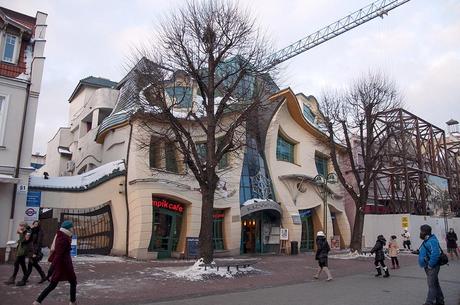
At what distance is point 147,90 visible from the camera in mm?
16578

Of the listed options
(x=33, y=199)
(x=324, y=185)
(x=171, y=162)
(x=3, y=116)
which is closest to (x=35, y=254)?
(x=33, y=199)

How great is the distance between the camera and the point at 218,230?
2520 cm

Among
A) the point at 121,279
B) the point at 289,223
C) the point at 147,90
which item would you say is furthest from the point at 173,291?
the point at 289,223

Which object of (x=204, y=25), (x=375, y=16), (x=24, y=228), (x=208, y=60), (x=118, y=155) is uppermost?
(x=375, y=16)

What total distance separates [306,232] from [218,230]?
385 inches

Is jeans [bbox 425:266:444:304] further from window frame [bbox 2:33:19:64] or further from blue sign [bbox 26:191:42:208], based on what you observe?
window frame [bbox 2:33:19:64]

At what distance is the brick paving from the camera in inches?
393

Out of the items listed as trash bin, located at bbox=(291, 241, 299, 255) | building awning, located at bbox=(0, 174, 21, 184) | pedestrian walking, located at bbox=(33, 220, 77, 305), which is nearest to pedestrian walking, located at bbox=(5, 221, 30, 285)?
pedestrian walking, located at bbox=(33, 220, 77, 305)

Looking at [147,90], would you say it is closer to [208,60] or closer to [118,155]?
[208,60]

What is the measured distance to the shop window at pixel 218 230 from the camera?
25.0 metres

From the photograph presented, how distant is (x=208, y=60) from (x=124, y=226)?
33.7 ft

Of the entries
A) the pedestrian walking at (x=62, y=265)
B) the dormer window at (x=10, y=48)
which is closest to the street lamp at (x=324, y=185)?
the dormer window at (x=10, y=48)

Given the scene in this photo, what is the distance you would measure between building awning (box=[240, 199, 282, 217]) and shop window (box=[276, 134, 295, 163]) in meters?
4.91

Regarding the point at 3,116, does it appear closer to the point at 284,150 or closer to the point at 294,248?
the point at 294,248
